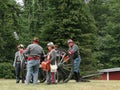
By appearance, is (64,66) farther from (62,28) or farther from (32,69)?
(62,28)

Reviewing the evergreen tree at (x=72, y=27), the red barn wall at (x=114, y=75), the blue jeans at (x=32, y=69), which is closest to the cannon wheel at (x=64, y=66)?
the blue jeans at (x=32, y=69)

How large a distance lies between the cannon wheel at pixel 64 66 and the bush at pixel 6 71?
2210cm

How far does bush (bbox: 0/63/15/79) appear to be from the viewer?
39156 mm

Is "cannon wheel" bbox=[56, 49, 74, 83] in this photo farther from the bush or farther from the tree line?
the bush

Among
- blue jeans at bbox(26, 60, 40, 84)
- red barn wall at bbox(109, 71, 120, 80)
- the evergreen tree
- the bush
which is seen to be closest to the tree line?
the evergreen tree

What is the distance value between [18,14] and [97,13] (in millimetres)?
16075

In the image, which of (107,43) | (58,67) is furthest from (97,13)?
(58,67)

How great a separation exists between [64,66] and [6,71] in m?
23.5

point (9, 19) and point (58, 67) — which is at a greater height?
point (9, 19)

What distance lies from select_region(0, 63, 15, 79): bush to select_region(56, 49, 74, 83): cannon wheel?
22.1 metres

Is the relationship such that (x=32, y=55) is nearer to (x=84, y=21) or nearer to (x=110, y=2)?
(x=84, y=21)

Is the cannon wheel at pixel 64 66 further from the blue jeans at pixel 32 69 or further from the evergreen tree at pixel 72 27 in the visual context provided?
the evergreen tree at pixel 72 27

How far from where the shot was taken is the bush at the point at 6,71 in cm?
3916

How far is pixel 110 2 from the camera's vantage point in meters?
Result: 63.2
